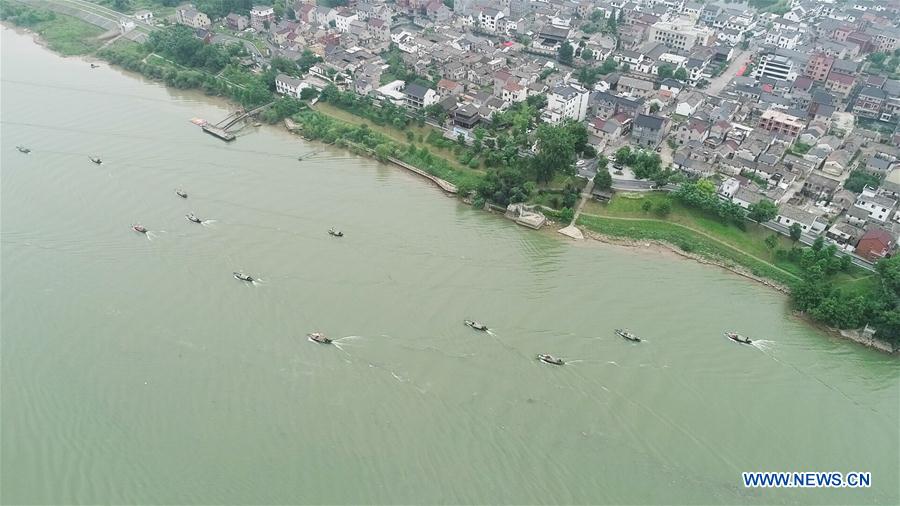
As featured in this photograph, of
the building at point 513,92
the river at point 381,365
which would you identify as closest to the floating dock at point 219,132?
the river at point 381,365

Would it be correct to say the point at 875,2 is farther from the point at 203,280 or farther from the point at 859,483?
the point at 203,280

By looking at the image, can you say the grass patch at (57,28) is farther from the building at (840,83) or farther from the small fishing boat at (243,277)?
the building at (840,83)

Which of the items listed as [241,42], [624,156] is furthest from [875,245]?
[241,42]

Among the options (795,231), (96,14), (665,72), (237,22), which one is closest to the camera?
(795,231)

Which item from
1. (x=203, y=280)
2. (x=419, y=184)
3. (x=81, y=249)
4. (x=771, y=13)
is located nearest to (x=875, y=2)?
(x=771, y=13)

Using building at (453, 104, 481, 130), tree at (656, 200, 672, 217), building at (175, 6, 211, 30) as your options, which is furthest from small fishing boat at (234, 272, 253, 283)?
building at (175, 6, 211, 30)

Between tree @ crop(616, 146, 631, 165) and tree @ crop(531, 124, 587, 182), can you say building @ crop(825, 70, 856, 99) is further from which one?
tree @ crop(531, 124, 587, 182)

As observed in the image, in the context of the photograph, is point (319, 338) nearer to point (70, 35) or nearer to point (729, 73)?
point (729, 73)
